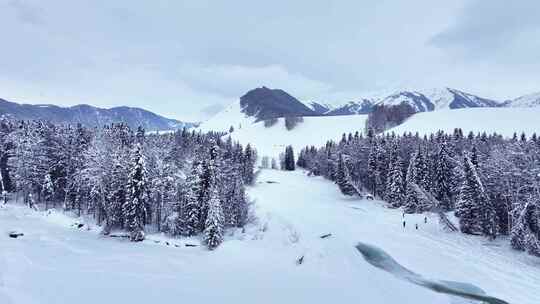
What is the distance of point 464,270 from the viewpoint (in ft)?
109

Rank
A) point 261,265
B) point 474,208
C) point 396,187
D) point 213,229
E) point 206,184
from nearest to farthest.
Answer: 1. point 261,265
2. point 213,229
3. point 474,208
4. point 206,184
5. point 396,187

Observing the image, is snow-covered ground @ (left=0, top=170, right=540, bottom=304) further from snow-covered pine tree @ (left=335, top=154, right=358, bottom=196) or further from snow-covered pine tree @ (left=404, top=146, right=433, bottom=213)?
snow-covered pine tree @ (left=335, top=154, right=358, bottom=196)

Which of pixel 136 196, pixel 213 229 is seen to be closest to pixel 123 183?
pixel 136 196

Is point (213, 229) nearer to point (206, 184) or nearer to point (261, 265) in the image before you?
point (206, 184)

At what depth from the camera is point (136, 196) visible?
46.7 m

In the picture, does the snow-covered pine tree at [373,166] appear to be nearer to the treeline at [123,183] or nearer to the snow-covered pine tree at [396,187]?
the snow-covered pine tree at [396,187]

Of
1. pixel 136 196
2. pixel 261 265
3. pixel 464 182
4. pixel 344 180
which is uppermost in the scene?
pixel 464 182

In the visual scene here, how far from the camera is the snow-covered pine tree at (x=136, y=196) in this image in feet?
152

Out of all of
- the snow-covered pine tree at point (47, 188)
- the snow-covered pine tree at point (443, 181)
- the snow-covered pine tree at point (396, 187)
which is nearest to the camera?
the snow-covered pine tree at point (47, 188)

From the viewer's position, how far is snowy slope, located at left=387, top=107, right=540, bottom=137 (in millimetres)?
160375

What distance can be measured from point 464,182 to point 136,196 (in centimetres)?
4877

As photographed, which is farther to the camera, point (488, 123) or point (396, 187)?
point (488, 123)

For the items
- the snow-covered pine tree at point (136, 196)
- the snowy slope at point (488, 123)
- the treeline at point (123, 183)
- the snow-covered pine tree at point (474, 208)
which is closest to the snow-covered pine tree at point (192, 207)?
the treeline at point (123, 183)

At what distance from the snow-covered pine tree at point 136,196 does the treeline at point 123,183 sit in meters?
0.13
